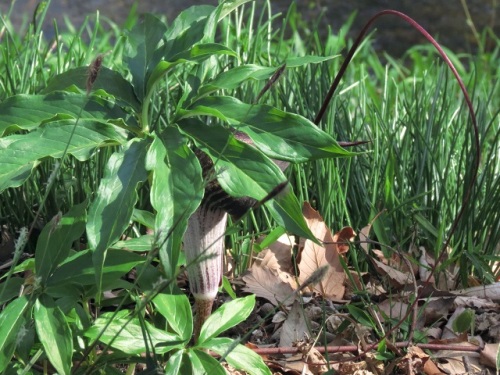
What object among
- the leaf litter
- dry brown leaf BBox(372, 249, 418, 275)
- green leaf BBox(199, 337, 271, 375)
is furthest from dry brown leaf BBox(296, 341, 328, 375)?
dry brown leaf BBox(372, 249, 418, 275)

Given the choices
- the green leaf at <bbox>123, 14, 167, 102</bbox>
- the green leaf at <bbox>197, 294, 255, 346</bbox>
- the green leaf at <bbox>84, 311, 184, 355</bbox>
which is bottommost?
the green leaf at <bbox>197, 294, 255, 346</bbox>

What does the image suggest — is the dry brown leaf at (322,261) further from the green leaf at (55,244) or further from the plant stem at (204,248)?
the green leaf at (55,244)

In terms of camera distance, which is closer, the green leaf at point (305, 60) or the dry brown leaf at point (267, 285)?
the green leaf at point (305, 60)

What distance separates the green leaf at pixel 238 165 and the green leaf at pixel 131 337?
0.30m

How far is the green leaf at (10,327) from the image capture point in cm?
137

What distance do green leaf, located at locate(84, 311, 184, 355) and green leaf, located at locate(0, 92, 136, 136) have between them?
1.21 ft

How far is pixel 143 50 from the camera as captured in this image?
1620 millimetres

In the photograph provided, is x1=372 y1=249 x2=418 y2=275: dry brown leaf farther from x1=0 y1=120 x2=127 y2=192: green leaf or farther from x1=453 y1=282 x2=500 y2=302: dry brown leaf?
x1=0 y1=120 x2=127 y2=192: green leaf

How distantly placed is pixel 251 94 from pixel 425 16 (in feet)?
12.2

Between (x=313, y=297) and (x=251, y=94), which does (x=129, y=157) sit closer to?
(x=313, y=297)

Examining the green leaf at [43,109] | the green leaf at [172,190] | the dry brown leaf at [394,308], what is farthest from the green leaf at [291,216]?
the dry brown leaf at [394,308]

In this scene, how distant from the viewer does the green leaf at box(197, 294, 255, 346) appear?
1532 millimetres

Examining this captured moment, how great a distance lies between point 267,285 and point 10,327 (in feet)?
2.48

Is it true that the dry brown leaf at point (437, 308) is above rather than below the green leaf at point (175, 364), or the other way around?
below
